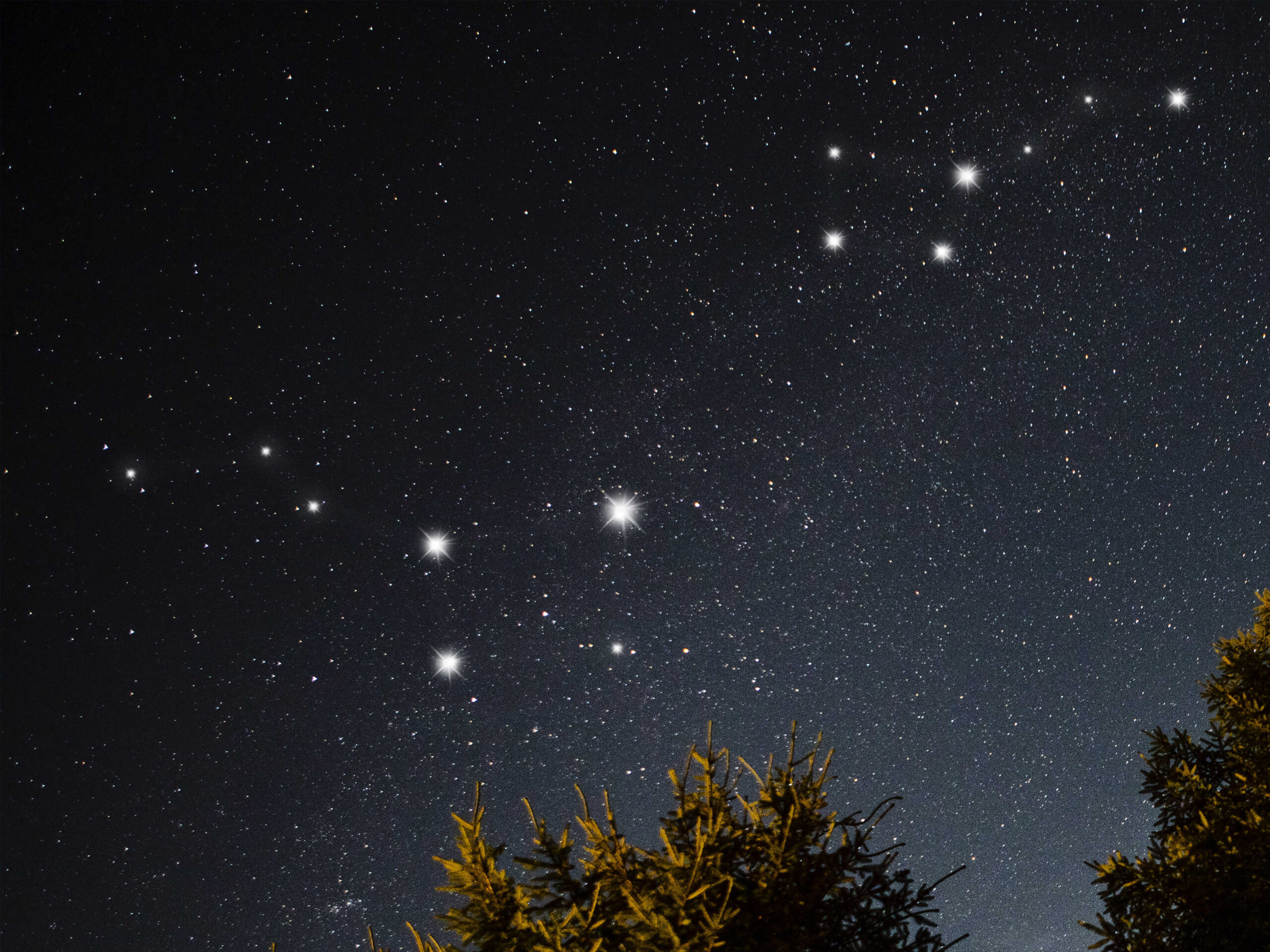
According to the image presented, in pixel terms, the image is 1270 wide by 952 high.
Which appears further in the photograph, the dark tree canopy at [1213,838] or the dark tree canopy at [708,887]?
the dark tree canopy at [1213,838]

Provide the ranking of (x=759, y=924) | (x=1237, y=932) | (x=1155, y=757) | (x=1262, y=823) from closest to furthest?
1. (x=759, y=924)
2. (x=1237, y=932)
3. (x=1262, y=823)
4. (x=1155, y=757)

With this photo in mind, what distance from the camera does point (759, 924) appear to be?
9.58 ft

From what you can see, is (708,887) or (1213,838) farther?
(1213,838)

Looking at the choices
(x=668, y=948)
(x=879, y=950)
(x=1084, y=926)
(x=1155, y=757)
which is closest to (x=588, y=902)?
(x=668, y=948)

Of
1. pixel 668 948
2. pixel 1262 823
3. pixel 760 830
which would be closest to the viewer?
pixel 668 948

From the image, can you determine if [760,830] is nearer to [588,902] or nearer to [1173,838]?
[588,902]

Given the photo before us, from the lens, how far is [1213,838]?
4.60 m

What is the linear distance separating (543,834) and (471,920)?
1.69 feet

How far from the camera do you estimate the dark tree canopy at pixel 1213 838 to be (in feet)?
13.9

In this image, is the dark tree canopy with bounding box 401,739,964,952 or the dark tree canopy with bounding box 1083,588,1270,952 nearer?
the dark tree canopy with bounding box 401,739,964,952

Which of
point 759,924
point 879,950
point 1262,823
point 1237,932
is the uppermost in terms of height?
point 759,924

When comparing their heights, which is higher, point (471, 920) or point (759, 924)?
point (471, 920)

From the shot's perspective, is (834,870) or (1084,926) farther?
(1084,926)

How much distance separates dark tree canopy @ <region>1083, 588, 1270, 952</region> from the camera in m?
4.23
